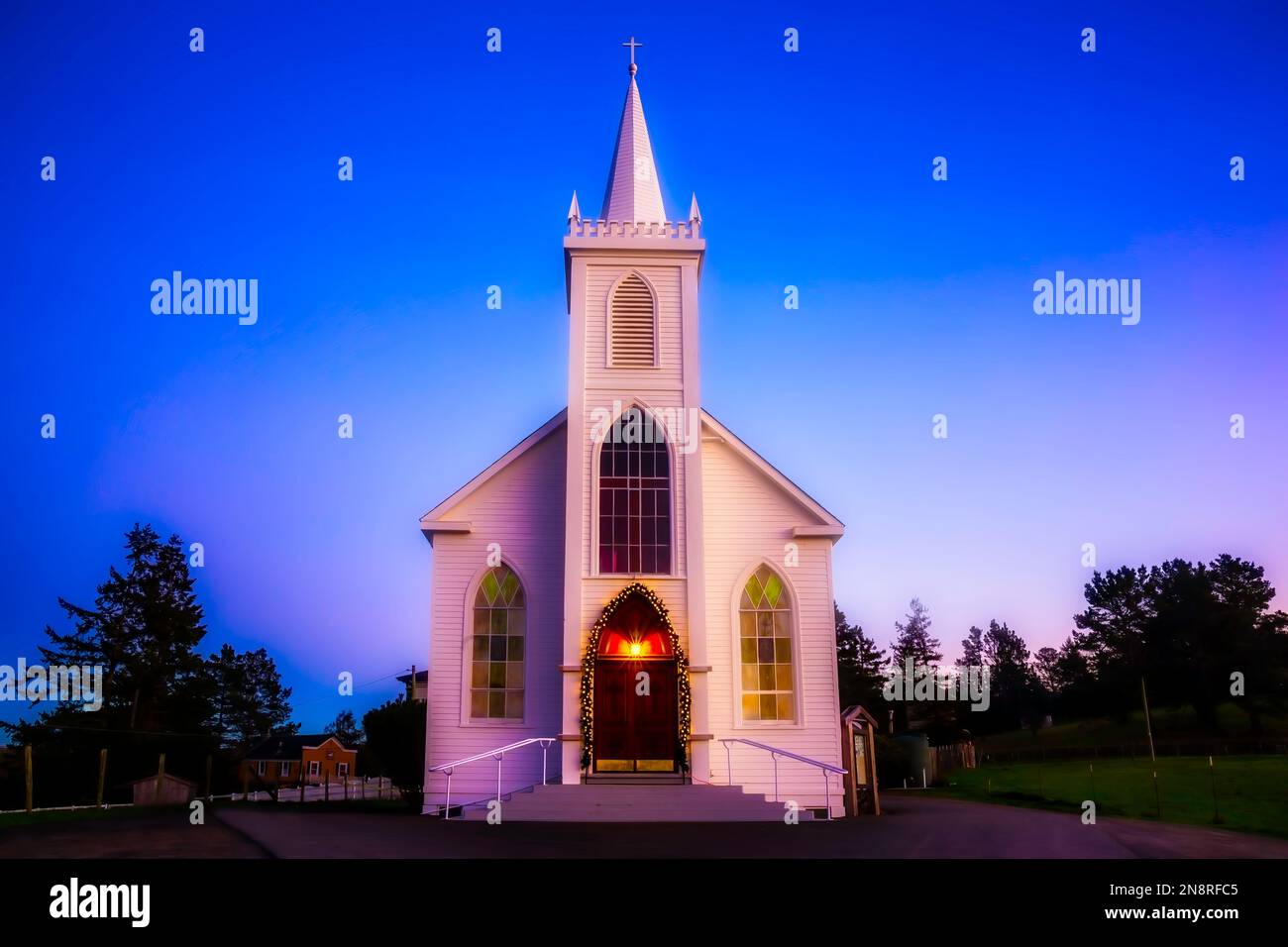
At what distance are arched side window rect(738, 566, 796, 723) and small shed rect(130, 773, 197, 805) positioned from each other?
59.0 ft

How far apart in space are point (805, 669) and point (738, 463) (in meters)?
4.70

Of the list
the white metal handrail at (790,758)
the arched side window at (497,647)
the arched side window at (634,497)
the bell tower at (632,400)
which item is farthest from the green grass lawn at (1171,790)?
the arched side window at (497,647)

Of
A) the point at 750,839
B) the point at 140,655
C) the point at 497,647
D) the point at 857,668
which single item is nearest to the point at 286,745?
the point at 140,655

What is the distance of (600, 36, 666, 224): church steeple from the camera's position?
21.9 meters

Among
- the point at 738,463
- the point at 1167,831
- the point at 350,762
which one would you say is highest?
the point at 738,463

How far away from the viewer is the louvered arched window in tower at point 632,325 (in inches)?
812

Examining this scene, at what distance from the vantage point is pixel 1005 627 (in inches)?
4429

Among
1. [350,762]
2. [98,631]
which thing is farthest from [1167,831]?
[350,762]

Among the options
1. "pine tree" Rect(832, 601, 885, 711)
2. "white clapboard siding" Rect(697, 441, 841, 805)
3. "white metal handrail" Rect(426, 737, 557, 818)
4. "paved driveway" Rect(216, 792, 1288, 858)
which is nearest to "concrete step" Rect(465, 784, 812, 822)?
"paved driveway" Rect(216, 792, 1288, 858)

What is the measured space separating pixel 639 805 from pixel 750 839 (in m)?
3.50

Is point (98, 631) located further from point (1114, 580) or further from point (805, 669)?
point (1114, 580)

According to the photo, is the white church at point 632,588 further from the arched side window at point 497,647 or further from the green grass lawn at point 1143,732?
the green grass lawn at point 1143,732

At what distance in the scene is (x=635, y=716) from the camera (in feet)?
60.6

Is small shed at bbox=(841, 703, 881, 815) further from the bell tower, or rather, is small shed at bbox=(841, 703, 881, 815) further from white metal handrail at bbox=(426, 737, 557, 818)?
white metal handrail at bbox=(426, 737, 557, 818)
